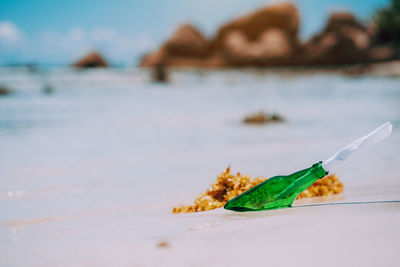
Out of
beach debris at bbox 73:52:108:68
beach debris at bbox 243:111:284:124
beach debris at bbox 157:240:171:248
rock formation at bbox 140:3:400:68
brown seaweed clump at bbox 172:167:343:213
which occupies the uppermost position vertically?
rock formation at bbox 140:3:400:68

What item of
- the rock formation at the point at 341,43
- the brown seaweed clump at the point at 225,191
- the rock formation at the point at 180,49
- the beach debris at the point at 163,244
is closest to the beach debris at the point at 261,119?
the brown seaweed clump at the point at 225,191

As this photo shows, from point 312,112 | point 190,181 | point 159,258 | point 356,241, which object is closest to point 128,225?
point 159,258

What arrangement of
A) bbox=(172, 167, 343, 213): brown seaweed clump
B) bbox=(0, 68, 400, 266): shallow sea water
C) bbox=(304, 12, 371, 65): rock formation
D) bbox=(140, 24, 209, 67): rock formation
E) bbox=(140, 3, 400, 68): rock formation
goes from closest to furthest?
bbox=(0, 68, 400, 266): shallow sea water → bbox=(172, 167, 343, 213): brown seaweed clump → bbox=(304, 12, 371, 65): rock formation → bbox=(140, 3, 400, 68): rock formation → bbox=(140, 24, 209, 67): rock formation

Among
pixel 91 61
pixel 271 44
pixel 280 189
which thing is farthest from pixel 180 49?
pixel 280 189

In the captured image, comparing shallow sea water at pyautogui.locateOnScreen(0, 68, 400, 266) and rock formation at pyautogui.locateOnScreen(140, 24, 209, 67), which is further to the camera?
rock formation at pyautogui.locateOnScreen(140, 24, 209, 67)

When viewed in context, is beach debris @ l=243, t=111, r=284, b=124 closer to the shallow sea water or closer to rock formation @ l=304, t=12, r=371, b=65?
the shallow sea water

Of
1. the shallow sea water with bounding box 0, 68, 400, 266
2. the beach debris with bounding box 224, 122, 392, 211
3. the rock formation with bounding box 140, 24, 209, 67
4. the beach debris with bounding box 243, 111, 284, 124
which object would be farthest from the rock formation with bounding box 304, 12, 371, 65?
the beach debris with bounding box 224, 122, 392, 211

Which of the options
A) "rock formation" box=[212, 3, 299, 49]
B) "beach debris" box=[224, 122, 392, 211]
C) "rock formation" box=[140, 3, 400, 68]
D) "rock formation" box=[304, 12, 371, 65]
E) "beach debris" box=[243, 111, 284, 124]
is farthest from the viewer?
"rock formation" box=[212, 3, 299, 49]

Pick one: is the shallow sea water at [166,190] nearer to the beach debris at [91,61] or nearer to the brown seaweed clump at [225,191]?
the brown seaweed clump at [225,191]
